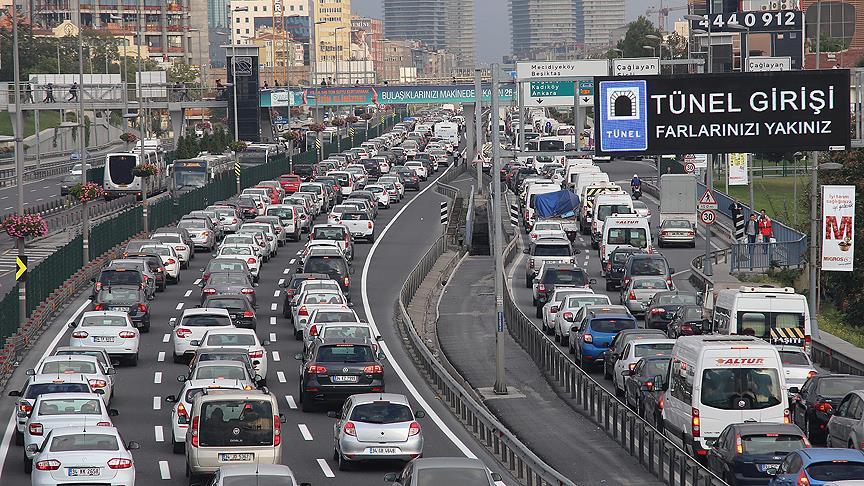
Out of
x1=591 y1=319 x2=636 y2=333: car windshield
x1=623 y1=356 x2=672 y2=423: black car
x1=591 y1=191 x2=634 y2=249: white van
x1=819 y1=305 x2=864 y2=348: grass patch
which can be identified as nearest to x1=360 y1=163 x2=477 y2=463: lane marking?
x1=623 y1=356 x2=672 y2=423: black car

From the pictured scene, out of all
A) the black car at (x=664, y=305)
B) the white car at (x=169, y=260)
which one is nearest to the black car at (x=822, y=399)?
the black car at (x=664, y=305)

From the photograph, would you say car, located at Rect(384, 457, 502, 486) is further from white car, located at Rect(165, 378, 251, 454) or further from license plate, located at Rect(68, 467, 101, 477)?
white car, located at Rect(165, 378, 251, 454)

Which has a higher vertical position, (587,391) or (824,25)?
(824,25)

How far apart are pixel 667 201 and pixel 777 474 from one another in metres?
51.0

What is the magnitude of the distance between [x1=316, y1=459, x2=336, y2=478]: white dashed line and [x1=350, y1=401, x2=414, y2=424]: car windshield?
3.25 feet

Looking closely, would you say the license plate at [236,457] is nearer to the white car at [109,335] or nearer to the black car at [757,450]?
the black car at [757,450]

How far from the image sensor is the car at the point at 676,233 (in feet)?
238

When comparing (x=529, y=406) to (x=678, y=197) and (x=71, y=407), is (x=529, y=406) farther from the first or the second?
(x=678, y=197)

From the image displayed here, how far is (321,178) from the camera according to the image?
95.1 meters

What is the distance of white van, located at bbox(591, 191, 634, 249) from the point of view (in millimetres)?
70875

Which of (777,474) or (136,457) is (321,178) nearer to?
(136,457)

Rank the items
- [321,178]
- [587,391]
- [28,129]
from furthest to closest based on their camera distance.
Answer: [28,129] < [321,178] < [587,391]

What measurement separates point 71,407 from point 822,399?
517 inches

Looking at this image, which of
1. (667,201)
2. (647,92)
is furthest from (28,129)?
(647,92)
